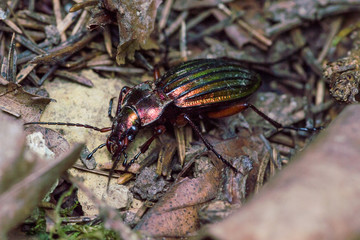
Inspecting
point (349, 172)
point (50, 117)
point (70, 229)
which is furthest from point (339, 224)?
point (50, 117)

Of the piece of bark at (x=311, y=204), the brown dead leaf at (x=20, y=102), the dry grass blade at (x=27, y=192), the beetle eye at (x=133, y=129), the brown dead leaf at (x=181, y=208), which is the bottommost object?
the brown dead leaf at (x=181, y=208)

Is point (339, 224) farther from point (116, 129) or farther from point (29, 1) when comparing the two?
point (29, 1)

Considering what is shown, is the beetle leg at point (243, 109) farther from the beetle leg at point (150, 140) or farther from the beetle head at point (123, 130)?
the beetle head at point (123, 130)

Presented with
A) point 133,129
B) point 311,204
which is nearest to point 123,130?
A: point 133,129

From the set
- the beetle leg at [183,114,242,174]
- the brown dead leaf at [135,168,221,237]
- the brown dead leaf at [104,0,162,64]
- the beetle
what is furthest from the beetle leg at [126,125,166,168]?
the brown dead leaf at [104,0,162,64]

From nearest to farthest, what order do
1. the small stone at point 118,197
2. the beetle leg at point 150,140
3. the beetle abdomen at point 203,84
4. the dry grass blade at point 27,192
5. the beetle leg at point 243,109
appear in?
1. the dry grass blade at point 27,192
2. the small stone at point 118,197
3. the beetle leg at point 150,140
4. the beetle abdomen at point 203,84
5. the beetle leg at point 243,109

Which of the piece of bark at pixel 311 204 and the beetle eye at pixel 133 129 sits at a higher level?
the beetle eye at pixel 133 129

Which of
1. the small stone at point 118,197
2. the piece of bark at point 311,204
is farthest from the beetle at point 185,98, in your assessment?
the piece of bark at point 311,204
